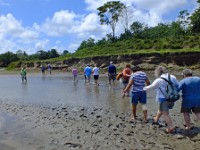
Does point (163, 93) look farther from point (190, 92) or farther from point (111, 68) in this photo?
point (111, 68)

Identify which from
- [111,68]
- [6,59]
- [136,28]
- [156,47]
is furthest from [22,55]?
[111,68]

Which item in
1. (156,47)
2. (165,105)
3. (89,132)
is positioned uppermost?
(156,47)

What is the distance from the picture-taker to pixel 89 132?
9.62m

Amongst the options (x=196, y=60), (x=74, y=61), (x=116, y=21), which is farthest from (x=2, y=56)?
(x=196, y=60)

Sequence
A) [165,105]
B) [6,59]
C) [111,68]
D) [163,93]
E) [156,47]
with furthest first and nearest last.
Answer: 1. [6,59]
2. [156,47]
3. [111,68]
4. [165,105]
5. [163,93]

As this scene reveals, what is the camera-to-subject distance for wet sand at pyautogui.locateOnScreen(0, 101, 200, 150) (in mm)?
8234

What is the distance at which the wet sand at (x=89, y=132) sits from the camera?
8.23m

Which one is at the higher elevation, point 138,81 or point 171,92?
point 138,81

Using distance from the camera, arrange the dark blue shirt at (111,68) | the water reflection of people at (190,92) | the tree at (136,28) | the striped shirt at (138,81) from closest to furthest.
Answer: the water reflection of people at (190,92)
the striped shirt at (138,81)
the dark blue shirt at (111,68)
the tree at (136,28)

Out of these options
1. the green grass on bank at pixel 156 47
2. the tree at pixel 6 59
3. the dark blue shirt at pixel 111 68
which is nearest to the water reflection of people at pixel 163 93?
the dark blue shirt at pixel 111 68

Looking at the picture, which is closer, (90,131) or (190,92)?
(190,92)

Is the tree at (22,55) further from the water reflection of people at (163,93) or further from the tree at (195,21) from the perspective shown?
the water reflection of people at (163,93)

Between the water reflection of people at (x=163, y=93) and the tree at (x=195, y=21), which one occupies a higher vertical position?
the tree at (x=195, y=21)

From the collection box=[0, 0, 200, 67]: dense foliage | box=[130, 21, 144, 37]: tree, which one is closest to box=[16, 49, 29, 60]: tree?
box=[0, 0, 200, 67]: dense foliage
